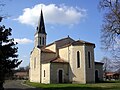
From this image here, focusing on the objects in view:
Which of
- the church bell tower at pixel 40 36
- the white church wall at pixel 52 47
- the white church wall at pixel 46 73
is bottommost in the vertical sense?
the white church wall at pixel 46 73

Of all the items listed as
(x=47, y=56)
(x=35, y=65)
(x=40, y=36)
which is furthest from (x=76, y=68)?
(x=40, y=36)

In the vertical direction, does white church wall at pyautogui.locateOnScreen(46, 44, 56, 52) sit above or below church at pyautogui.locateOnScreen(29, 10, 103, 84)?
above

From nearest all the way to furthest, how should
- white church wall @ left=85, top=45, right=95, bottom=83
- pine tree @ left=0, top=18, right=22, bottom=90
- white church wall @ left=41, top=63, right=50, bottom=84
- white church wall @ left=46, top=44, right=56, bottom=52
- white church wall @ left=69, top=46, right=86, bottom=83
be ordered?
pine tree @ left=0, top=18, right=22, bottom=90
white church wall @ left=69, top=46, right=86, bottom=83
white church wall @ left=85, top=45, right=95, bottom=83
white church wall @ left=41, top=63, right=50, bottom=84
white church wall @ left=46, top=44, right=56, bottom=52

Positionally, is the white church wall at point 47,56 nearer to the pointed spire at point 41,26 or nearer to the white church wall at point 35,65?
the white church wall at point 35,65

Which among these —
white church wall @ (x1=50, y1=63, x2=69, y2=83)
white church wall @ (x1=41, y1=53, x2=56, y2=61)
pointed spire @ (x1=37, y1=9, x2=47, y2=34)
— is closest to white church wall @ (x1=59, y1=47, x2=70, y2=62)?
white church wall @ (x1=50, y1=63, x2=69, y2=83)

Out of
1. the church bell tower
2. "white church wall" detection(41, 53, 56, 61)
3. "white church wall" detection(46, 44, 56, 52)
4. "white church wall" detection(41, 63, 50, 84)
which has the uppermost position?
the church bell tower

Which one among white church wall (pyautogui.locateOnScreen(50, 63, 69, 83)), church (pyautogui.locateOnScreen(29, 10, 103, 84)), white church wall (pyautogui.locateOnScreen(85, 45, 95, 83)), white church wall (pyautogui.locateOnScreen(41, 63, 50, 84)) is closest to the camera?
white church wall (pyautogui.locateOnScreen(85, 45, 95, 83))

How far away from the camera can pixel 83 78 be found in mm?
45594

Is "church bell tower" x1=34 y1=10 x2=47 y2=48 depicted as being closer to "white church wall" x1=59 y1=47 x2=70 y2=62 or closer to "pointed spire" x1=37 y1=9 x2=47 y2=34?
"pointed spire" x1=37 y1=9 x2=47 y2=34

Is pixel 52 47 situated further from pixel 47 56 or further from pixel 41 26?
pixel 41 26

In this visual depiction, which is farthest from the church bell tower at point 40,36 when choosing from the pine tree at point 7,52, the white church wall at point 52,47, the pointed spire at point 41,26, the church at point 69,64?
the pine tree at point 7,52

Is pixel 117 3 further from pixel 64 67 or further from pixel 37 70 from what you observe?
pixel 37 70

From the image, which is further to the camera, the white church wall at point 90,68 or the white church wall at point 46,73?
the white church wall at point 46,73

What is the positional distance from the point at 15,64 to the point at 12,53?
3.91 feet
